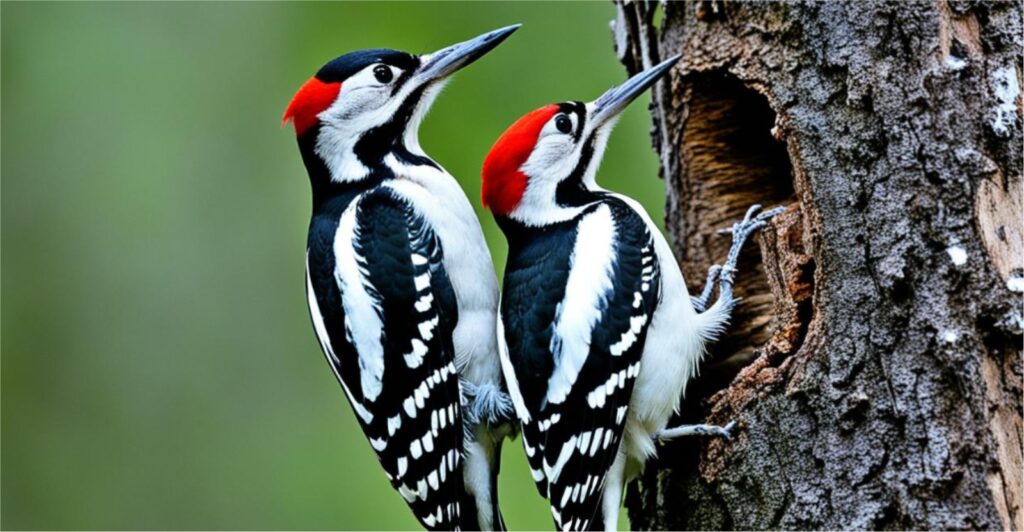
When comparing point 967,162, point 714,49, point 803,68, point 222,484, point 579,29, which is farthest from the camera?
point 222,484

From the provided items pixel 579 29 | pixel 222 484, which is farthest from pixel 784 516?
pixel 222 484

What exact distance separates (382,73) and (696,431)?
1.54m

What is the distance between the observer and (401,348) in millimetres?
3439

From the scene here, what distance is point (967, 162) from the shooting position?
298 cm

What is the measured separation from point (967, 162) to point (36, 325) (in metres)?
4.77

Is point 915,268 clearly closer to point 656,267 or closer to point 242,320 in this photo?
point 656,267

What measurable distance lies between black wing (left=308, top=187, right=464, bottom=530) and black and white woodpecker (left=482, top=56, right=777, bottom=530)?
213 millimetres

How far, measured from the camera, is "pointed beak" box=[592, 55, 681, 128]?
12.5 ft

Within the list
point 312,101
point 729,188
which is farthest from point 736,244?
point 312,101

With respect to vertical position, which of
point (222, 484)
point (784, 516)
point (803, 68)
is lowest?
point (222, 484)

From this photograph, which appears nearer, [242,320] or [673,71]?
[673,71]

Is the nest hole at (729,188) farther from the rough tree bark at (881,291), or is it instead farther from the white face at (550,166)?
the white face at (550,166)

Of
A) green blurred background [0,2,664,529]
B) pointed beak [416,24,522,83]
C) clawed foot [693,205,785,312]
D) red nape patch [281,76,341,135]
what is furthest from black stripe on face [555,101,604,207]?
green blurred background [0,2,664,529]

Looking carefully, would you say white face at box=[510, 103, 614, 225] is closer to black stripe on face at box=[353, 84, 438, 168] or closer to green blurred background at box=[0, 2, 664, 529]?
black stripe on face at box=[353, 84, 438, 168]
